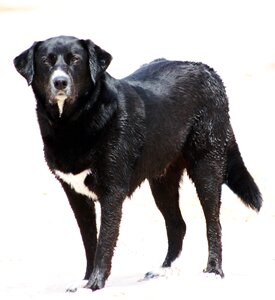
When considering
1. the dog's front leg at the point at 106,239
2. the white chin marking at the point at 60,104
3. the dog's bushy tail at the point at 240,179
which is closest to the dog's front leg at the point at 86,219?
the dog's front leg at the point at 106,239

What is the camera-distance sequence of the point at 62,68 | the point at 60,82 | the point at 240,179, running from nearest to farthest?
the point at 60,82, the point at 62,68, the point at 240,179

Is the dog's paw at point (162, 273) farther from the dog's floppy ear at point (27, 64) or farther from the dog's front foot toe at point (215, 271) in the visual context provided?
the dog's floppy ear at point (27, 64)

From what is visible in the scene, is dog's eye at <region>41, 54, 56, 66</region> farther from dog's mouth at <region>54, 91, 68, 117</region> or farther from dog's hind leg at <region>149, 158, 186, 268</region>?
dog's hind leg at <region>149, 158, 186, 268</region>

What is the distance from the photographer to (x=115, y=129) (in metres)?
6.50

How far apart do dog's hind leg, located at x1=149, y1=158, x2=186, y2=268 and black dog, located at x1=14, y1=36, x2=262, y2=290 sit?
0.25ft

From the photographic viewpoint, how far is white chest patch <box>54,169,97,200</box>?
6402mm

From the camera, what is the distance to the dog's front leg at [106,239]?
6.41m

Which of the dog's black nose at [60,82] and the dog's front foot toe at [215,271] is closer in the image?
the dog's black nose at [60,82]

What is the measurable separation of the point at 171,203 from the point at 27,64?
1.66 m

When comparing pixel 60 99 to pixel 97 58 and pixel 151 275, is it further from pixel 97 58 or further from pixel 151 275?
pixel 151 275

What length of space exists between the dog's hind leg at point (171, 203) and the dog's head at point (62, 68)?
49.6 inches

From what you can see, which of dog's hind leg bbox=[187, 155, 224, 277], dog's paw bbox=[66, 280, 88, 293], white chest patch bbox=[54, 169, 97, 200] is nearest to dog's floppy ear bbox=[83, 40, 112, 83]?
white chest patch bbox=[54, 169, 97, 200]

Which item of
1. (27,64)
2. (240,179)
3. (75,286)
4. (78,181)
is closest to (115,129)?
(78,181)

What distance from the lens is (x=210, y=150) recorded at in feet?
23.7
